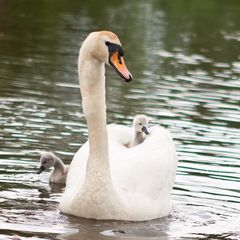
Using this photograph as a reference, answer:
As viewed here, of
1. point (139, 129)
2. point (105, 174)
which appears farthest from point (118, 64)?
point (139, 129)

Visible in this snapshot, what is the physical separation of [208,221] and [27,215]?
187 cm

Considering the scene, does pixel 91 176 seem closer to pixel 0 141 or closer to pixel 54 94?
pixel 0 141

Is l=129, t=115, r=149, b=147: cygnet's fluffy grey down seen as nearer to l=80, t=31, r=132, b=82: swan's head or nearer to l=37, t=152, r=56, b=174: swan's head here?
l=37, t=152, r=56, b=174: swan's head

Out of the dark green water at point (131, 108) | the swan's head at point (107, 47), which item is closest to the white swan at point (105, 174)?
the swan's head at point (107, 47)

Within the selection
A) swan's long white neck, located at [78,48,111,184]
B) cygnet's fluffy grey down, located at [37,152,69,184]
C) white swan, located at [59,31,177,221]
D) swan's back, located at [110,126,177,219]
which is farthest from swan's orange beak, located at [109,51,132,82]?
cygnet's fluffy grey down, located at [37,152,69,184]

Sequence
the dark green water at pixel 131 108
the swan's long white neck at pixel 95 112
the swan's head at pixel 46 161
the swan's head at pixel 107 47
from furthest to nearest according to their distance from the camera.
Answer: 1. the swan's head at pixel 46 161
2. the dark green water at pixel 131 108
3. the swan's long white neck at pixel 95 112
4. the swan's head at pixel 107 47

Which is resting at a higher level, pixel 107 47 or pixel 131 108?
pixel 107 47

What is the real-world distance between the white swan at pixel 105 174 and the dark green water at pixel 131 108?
0.16 m

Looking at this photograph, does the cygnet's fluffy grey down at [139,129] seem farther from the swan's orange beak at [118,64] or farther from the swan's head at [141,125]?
the swan's orange beak at [118,64]

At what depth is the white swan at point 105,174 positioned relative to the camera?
10969mm

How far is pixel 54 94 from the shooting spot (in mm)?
19688

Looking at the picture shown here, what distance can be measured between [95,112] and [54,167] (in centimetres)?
270

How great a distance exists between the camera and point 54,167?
13.8 meters

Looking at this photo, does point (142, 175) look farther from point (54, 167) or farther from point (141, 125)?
point (54, 167)
